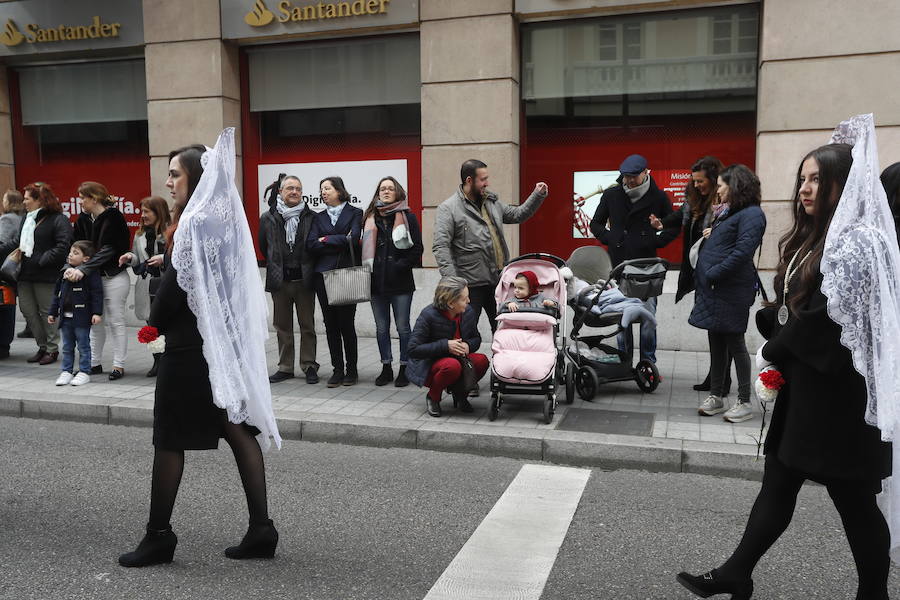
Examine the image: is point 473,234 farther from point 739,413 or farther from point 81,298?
point 81,298

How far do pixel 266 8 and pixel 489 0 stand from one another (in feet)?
10.1

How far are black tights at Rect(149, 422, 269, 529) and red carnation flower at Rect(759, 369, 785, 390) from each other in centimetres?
225

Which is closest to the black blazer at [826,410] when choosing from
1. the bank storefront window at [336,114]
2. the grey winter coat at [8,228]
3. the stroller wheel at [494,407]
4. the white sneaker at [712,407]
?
the stroller wheel at [494,407]

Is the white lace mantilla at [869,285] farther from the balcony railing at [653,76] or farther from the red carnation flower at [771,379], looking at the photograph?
the balcony railing at [653,76]

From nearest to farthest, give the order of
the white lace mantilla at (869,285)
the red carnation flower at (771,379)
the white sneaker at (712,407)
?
the white lace mantilla at (869,285)
the red carnation flower at (771,379)
the white sneaker at (712,407)

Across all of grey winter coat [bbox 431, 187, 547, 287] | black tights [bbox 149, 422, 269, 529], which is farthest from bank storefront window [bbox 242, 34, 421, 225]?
black tights [bbox 149, 422, 269, 529]

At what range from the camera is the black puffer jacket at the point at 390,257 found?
7.75 meters

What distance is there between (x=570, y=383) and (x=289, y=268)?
2.91 meters

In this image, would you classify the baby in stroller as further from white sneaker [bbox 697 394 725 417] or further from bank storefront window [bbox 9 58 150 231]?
bank storefront window [bbox 9 58 150 231]

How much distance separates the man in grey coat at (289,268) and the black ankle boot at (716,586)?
5165 mm

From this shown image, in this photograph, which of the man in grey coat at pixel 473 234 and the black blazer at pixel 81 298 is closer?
the man in grey coat at pixel 473 234

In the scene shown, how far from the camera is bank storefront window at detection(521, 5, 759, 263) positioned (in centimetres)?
988

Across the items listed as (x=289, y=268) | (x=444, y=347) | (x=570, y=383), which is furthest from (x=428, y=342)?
(x=289, y=268)

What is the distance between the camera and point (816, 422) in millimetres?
3008
